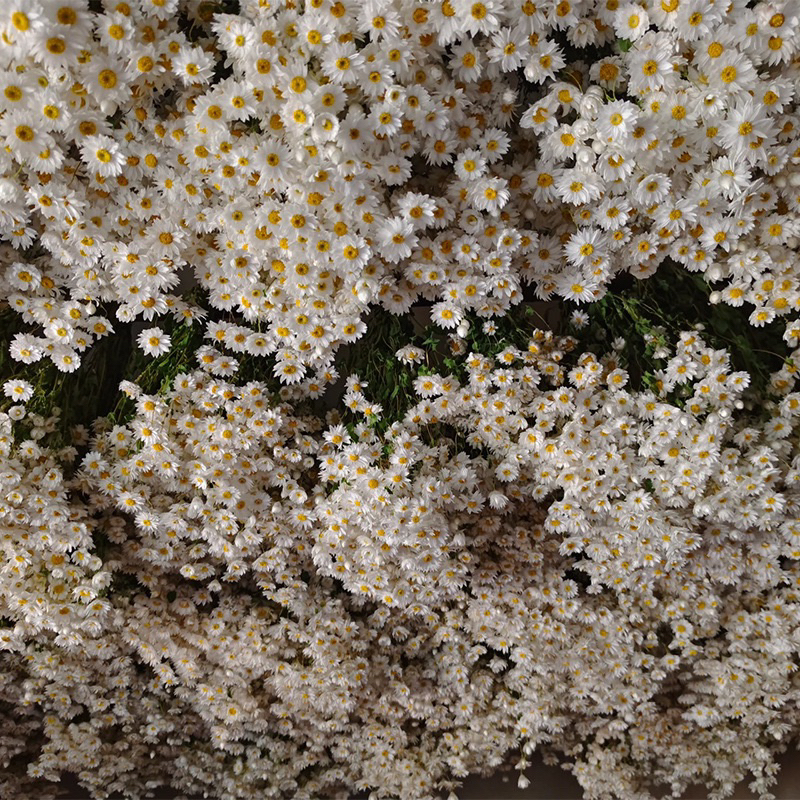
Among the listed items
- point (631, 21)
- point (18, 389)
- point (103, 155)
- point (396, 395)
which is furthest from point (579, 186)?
point (18, 389)

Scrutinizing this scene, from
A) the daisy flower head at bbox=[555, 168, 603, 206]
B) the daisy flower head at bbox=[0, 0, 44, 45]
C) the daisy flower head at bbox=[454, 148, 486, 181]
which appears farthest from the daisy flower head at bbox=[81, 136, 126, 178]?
the daisy flower head at bbox=[555, 168, 603, 206]

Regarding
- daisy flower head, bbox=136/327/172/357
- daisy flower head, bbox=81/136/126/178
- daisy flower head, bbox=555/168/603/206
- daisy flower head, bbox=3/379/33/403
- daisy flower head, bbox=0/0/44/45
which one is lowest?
daisy flower head, bbox=3/379/33/403

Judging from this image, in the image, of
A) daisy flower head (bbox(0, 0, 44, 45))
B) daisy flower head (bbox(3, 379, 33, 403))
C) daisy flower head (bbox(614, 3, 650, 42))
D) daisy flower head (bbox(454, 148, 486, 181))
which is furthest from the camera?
daisy flower head (bbox(3, 379, 33, 403))

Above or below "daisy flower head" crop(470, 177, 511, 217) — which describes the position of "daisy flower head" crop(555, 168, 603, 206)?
above

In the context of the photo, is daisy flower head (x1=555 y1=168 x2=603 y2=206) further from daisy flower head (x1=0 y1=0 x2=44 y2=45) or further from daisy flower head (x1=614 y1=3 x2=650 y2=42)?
daisy flower head (x1=0 y1=0 x2=44 y2=45)

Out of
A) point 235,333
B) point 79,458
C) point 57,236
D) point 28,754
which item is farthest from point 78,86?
point 28,754

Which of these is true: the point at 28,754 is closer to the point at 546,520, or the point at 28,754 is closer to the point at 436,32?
the point at 546,520

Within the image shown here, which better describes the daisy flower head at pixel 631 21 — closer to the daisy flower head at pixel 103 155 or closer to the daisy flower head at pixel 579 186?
the daisy flower head at pixel 579 186
